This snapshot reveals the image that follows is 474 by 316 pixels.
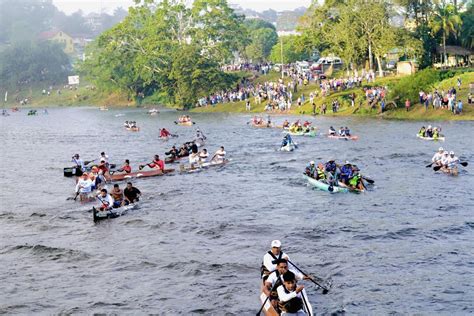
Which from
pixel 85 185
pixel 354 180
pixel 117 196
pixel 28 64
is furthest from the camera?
pixel 28 64

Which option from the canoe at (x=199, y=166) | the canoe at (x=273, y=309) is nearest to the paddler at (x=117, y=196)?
the canoe at (x=199, y=166)

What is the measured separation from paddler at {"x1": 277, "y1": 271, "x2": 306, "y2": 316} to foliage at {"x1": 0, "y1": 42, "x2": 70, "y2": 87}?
185 meters

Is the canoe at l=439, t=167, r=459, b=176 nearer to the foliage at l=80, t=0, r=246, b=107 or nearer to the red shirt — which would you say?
the red shirt

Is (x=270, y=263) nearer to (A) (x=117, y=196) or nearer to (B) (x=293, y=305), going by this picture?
(B) (x=293, y=305)

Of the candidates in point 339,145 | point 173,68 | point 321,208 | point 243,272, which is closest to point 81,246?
point 243,272

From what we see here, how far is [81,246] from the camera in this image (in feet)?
100

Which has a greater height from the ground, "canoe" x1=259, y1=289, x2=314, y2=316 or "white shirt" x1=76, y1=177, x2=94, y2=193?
"white shirt" x1=76, y1=177, x2=94, y2=193

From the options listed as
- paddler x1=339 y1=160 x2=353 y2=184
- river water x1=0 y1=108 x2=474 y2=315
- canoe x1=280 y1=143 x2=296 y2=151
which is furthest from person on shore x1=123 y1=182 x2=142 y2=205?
canoe x1=280 y1=143 x2=296 y2=151

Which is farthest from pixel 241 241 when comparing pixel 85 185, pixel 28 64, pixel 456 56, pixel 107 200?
pixel 28 64

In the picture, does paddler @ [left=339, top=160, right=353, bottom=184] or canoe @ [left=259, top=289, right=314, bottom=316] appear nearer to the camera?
canoe @ [left=259, top=289, right=314, bottom=316]

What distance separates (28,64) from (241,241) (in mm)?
175159

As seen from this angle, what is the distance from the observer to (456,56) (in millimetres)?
97688

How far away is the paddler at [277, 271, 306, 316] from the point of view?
18188 mm

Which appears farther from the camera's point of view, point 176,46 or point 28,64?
point 28,64
